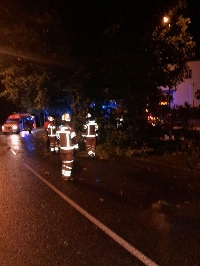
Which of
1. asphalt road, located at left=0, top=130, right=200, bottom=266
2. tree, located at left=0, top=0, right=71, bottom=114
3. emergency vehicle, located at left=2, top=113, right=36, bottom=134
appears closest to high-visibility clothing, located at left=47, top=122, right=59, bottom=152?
tree, located at left=0, top=0, right=71, bottom=114

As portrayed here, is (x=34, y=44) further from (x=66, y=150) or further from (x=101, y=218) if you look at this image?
(x=101, y=218)

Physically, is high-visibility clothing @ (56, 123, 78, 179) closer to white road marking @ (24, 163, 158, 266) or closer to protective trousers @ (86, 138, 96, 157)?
white road marking @ (24, 163, 158, 266)

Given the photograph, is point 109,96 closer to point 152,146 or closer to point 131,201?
point 152,146

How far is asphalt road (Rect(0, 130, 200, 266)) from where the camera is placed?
18.9 feet

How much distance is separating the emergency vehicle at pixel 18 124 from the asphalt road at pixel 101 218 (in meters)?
25.0

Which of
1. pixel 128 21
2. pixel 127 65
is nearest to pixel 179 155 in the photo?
pixel 127 65

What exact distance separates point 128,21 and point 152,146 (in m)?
5.61

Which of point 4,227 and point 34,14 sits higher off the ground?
point 34,14

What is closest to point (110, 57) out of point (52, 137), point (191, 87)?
point (52, 137)

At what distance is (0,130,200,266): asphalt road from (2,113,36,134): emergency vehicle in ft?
82.1

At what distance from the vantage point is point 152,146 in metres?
18.6

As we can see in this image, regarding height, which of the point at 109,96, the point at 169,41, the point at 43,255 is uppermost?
the point at 169,41

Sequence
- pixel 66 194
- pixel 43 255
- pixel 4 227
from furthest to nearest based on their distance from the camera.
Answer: pixel 66 194
pixel 4 227
pixel 43 255

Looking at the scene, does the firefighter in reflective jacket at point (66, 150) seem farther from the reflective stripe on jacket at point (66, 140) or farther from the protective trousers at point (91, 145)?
the protective trousers at point (91, 145)
